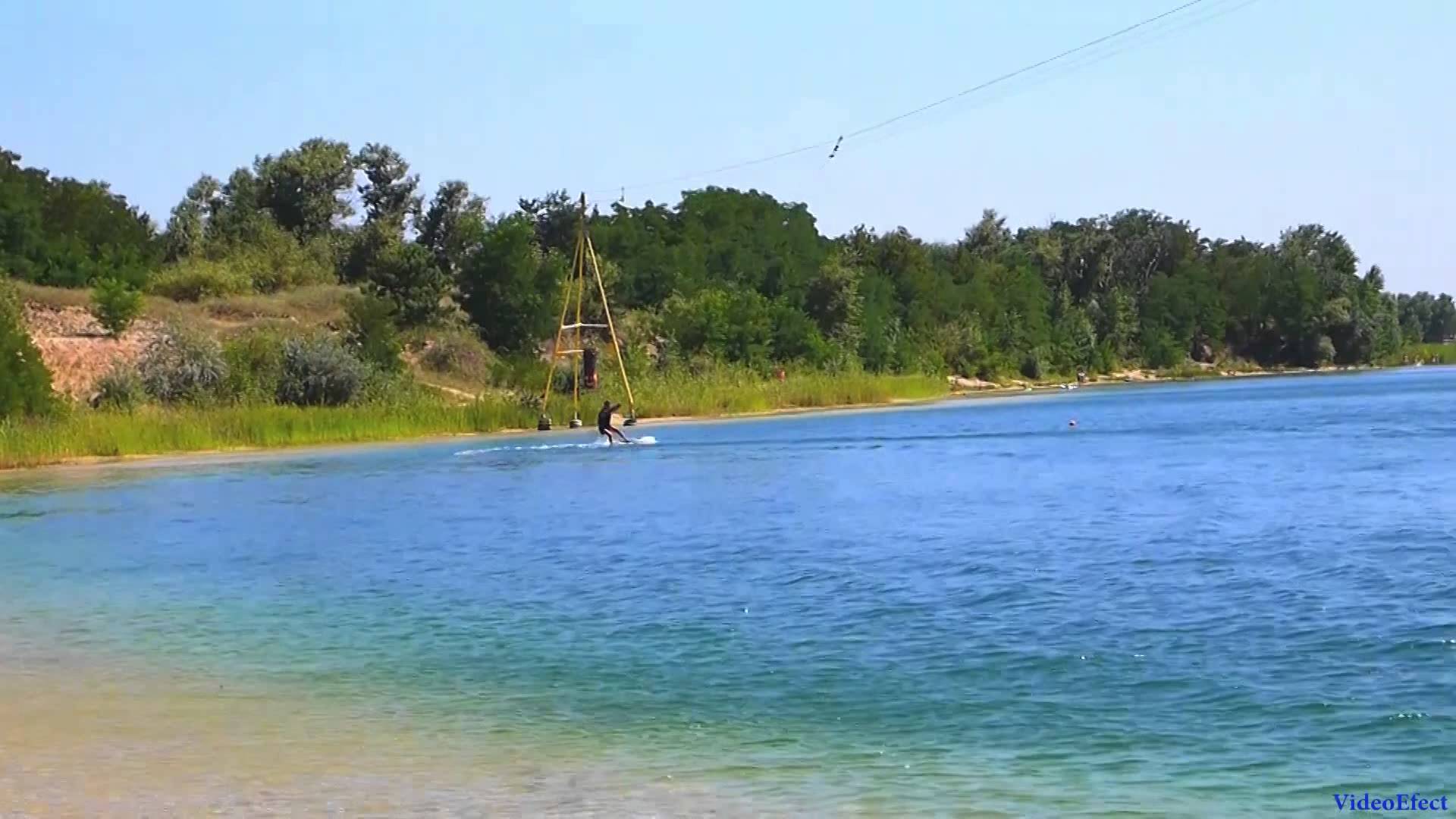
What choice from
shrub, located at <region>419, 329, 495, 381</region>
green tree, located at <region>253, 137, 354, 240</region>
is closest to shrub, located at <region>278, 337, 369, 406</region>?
shrub, located at <region>419, 329, 495, 381</region>

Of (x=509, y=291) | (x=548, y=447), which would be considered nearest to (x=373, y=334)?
(x=509, y=291)

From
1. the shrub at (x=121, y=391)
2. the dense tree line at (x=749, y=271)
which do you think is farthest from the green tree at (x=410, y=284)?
the shrub at (x=121, y=391)

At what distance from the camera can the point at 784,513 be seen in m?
29.9

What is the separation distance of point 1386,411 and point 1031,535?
40.0m

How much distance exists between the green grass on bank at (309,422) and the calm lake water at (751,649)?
15.4 meters

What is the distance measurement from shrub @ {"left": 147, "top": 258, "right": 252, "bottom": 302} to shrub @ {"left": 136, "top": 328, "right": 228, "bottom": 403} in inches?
747

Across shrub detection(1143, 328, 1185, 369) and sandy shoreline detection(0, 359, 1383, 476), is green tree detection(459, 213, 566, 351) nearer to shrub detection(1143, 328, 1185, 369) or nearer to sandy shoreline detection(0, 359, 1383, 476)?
sandy shoreline detection(0, 359, 1383, 476)

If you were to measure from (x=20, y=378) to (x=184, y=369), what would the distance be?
832 centimetres

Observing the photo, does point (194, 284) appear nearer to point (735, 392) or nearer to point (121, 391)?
point (121, 391)

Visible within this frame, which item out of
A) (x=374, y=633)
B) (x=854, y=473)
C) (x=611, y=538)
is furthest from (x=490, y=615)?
(x=854, y=473)

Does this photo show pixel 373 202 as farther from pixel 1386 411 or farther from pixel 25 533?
pixel 25 533

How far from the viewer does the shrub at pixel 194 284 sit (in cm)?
7994

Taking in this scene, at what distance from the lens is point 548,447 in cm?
5394

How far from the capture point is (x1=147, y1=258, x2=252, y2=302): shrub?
7994 cm
